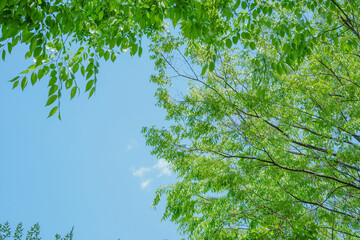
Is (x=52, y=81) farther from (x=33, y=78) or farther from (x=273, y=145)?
(x=273, y=145)

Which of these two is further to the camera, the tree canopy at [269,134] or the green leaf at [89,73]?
the tree canopy at [269,134]

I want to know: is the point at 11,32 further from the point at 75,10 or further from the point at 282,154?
the point at 282,154

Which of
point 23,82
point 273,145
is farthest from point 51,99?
point 273,145

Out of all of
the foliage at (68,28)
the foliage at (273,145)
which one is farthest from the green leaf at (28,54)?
the foliage at (273,145)

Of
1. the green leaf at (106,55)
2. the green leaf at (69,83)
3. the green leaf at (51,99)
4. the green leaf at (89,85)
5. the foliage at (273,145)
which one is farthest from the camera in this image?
the foliage at (273,145)

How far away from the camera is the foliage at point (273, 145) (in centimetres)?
544

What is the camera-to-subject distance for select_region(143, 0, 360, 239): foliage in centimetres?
544

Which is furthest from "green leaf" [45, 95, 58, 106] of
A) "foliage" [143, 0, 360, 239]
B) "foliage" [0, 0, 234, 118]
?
"foliage" [143, 0, 360, 239]

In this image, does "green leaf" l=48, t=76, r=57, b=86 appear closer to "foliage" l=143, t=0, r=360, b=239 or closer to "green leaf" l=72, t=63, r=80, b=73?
"green leaf" l=72, t=63, r=80, b=73

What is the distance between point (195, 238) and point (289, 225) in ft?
9.20

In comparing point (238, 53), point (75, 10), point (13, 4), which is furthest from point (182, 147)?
point (13, 4)

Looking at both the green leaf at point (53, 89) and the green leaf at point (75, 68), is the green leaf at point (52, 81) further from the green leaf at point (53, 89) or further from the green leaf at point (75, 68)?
the green leaf at point (75, 68)

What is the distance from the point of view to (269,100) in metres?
6.38

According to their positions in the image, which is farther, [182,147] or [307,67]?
[182,147]
